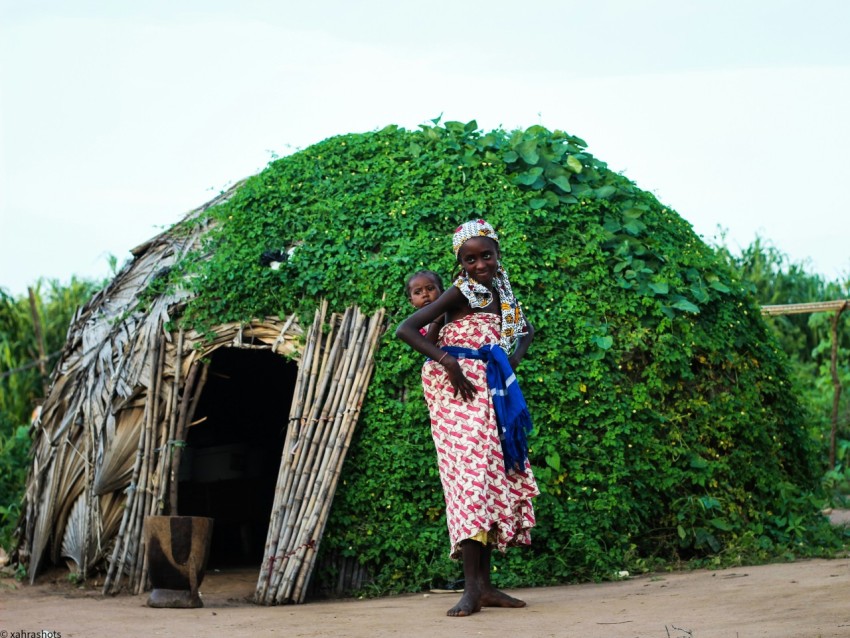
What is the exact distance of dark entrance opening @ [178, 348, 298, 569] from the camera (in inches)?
321

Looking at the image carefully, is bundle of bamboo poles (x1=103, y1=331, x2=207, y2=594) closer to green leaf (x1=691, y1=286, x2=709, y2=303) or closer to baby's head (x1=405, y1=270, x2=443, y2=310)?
baby's head (x1=405, y1=270, x2=443, y2=310)

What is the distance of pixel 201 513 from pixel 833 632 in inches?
226

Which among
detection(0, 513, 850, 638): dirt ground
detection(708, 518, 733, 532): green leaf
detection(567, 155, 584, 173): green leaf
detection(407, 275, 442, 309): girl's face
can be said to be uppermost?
detection(567, 155, 584, 173): green leaf

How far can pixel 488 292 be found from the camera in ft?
15.1

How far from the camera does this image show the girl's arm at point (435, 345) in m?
4.40

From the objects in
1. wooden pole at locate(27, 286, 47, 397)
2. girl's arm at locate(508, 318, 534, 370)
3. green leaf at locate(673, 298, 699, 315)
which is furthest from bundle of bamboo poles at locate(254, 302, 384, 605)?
wooden pole at locate(27, 286, 47, 397)

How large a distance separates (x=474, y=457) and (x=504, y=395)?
302 mm

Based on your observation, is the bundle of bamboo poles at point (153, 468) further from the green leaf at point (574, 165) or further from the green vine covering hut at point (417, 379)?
the green leaf at point (574, 165)

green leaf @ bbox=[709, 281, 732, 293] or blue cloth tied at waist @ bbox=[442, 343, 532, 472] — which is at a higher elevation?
green leaf @ bbox=[709, 281, 732, 293]

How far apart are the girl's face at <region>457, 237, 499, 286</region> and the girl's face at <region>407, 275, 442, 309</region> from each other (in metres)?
0.64

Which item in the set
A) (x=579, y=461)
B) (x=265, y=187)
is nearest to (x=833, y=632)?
(x=579, y=461)

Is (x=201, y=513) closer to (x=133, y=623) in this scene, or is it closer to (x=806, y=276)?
(x=133, y=623)

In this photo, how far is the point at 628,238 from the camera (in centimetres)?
644

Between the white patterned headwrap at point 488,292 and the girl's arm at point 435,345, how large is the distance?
0.24 ft
